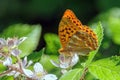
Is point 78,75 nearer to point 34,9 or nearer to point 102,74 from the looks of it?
point 102,74

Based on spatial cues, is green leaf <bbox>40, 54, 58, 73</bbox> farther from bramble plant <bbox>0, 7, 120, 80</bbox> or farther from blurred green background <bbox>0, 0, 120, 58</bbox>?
blurred green background <bbox>0, 0, 120, 58</bbox>

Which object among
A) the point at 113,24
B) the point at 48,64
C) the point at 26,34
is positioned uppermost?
the point at 26,34

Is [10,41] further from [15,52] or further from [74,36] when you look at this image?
[74,36]

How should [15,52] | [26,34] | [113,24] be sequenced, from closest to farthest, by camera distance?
[15,52] → [26,34] → [113,24]

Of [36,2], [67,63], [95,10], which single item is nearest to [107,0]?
[95,10]

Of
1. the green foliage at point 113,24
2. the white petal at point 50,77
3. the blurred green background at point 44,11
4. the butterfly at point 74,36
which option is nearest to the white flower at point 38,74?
the white petal at point 50,77

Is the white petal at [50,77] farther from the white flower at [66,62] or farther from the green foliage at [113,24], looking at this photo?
the green foliage at [113,24]

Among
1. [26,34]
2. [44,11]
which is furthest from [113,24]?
[44,11]
